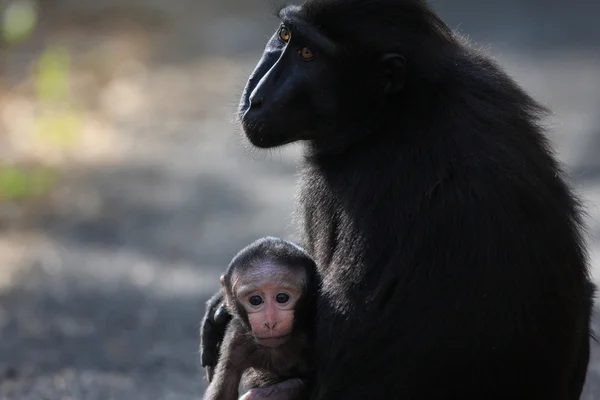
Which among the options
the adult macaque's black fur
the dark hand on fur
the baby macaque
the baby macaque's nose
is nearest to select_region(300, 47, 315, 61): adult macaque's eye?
the adult macaque's black fur

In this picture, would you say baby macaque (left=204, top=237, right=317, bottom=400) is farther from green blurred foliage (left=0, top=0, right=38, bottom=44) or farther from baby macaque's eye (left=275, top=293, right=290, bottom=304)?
green blurred foliage (left=0, top=0, right=38, bottom=44)

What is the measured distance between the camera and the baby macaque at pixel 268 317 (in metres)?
4.37

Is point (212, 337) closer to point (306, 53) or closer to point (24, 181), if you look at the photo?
point (306, 53)

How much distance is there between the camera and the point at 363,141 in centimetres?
434

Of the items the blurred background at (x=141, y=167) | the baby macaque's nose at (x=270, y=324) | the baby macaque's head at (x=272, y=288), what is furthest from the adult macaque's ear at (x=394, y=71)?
the blurred background at (x=141, y=167)

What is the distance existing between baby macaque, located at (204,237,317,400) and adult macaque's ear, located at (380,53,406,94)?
716 millimetres

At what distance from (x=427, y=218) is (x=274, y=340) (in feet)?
2.69

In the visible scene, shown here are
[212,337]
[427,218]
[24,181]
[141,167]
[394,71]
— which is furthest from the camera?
[141,167]

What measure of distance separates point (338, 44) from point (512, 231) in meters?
1.02

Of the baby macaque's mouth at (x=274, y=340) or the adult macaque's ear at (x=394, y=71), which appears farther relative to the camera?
the baby macaque's mouth at (x=274, y=340)

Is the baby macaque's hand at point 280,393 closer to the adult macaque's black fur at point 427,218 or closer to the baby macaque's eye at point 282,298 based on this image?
the adult macaque's black fur at point 427,218

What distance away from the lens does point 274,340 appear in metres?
4.40

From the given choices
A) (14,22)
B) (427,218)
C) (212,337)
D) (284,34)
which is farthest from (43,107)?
(427,218)

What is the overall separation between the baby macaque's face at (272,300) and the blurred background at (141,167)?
4.27ft
